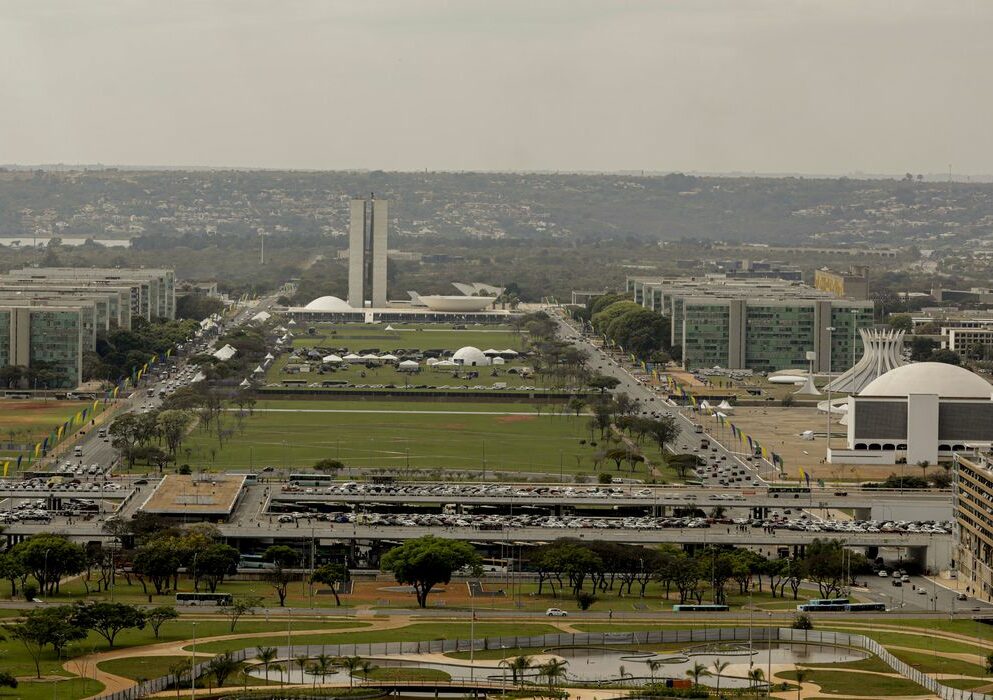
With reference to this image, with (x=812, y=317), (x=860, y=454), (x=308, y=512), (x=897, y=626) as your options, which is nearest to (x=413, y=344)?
(x=812, y=317)

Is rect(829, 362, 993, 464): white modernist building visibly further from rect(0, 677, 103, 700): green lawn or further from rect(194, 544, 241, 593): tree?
rect(0, 677, 103, 700): green lawn

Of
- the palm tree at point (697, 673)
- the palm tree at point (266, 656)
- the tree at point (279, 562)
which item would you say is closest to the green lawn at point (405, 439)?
the tree at point (279, 562)

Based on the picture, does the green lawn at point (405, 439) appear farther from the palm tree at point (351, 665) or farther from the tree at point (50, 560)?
the palm tree at point (351, 665)

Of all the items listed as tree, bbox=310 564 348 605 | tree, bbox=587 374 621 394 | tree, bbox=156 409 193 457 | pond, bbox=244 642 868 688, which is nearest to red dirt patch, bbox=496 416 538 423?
tree, bbox=587 374 621 394

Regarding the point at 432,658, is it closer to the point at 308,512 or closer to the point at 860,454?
the point at 308,512

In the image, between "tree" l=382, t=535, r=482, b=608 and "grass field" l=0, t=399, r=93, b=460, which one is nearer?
"tree" l=382, t=535, r=482, b=608

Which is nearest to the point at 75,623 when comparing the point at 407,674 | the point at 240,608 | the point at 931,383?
the point at 240,608
